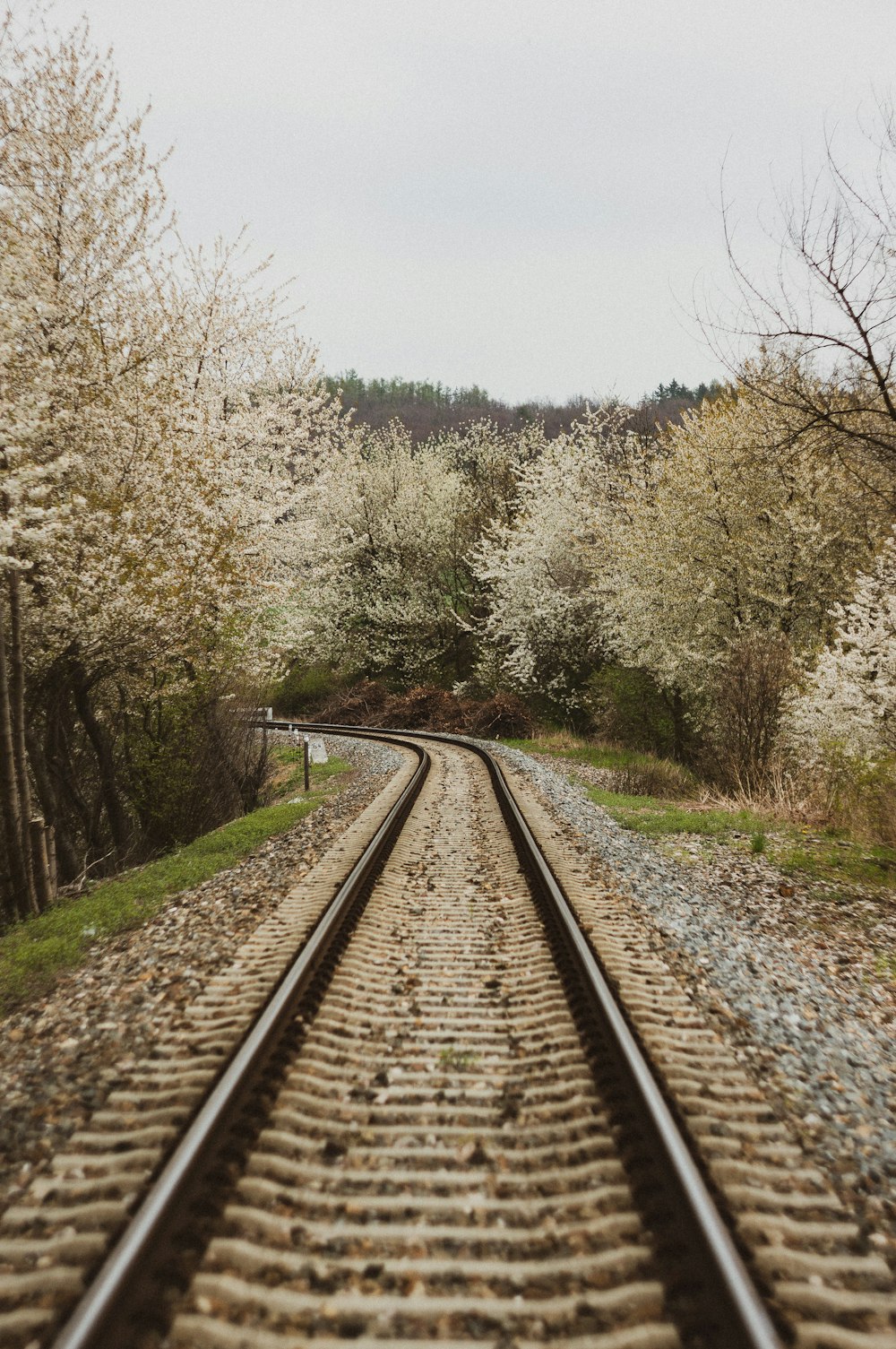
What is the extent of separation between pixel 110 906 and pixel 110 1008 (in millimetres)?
2848

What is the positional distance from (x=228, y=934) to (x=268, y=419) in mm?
17607

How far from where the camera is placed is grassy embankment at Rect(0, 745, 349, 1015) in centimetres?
575

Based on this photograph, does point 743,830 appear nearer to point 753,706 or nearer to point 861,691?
point 861,691

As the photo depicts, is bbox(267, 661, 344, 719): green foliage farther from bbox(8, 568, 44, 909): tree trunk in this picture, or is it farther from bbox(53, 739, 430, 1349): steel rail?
bbox(53, 739, 430, 1349): steel rail

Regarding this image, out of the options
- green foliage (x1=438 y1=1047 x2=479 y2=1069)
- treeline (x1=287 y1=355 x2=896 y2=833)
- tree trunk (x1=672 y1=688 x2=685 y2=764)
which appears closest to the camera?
green foliage (x1=438 y1=1047 x2=479 y2=1069)

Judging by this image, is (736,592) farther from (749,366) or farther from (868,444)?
(749,366)

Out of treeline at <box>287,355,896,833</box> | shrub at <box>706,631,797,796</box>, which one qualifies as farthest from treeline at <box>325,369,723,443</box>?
shrub at <box>706,631,797,796</box>

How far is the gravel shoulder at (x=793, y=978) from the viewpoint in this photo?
3.34m

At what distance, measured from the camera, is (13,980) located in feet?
18.2

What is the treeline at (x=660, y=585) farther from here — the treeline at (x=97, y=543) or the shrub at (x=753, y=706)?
the treeline at (x=97, y=543)

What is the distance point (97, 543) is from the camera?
10.2 m

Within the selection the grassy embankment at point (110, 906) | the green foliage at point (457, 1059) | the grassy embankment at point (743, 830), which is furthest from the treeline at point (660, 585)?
the grassy embankment at point (110, 906)

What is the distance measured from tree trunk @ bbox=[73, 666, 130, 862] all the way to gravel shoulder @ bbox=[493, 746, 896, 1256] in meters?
7.52

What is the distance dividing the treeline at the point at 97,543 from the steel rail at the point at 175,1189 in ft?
18.1
